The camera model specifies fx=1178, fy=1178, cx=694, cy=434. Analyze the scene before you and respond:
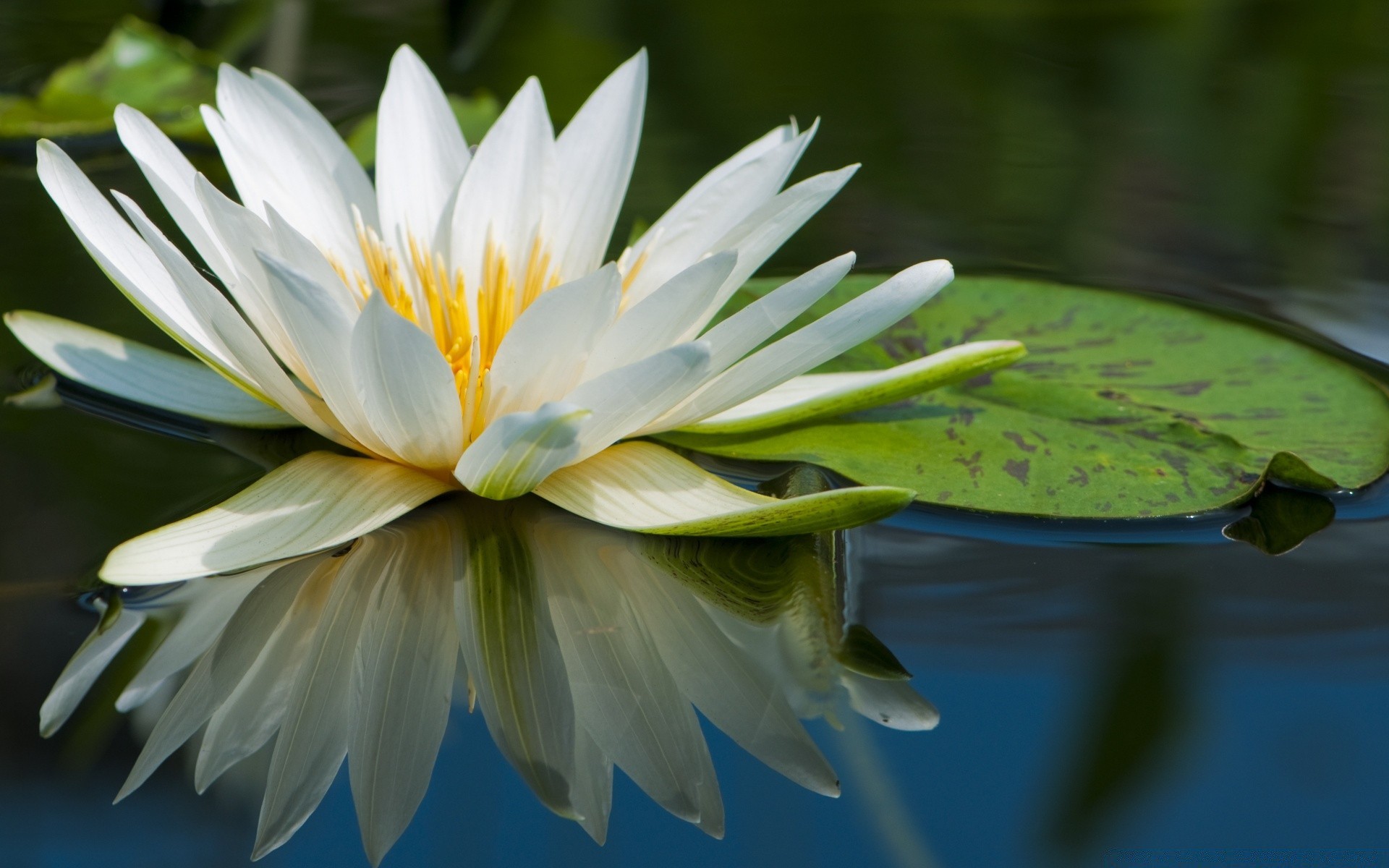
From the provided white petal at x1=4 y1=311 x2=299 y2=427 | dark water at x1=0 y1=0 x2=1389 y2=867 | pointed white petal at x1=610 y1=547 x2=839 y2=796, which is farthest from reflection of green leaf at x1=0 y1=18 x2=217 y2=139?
pointed white petal at x1=610 y1=547 x2=839 y2=796

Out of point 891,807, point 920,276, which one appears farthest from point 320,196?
point 891,807

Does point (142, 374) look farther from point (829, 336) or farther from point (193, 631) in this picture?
point (829, 336)

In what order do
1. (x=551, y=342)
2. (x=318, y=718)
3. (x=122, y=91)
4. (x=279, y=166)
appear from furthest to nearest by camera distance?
(x=122, y=91), (x=279, y=166), (x=551, y=342), (x=318, y=718)

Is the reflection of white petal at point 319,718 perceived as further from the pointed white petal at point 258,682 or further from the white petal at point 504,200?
the white petal at point 504,200

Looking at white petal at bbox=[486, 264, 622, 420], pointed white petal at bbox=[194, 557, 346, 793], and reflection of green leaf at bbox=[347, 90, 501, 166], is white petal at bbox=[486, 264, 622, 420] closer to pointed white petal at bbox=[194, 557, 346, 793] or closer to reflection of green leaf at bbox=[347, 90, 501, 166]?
pointed white petal at bbox=[194, 557, 346, 793]

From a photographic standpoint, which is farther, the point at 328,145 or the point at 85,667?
the point at 328,145

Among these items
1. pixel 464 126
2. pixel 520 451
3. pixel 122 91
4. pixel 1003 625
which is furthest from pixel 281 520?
pixel 122 91

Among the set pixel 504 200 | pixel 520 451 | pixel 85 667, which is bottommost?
pixel 85 667
